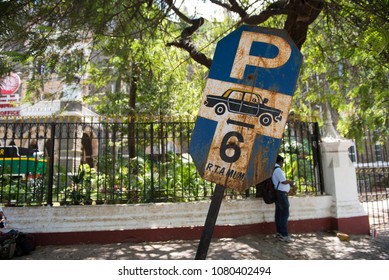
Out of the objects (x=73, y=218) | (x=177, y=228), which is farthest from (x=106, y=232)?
(x=177, y=228)

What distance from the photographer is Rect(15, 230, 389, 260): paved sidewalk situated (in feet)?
16.1

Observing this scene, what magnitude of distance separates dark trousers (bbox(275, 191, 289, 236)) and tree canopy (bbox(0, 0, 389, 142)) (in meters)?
2.18

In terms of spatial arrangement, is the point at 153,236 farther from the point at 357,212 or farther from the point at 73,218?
the point at 357,212

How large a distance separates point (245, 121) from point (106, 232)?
15.4 ft

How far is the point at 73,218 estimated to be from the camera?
5648mm

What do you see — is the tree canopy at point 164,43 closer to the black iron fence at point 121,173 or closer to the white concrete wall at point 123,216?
the black iron fence at point 121,173

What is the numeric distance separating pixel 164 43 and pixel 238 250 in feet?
16.6

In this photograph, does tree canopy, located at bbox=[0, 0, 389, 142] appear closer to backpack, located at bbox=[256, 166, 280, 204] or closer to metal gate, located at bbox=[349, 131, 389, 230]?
metal gate, located at bbox=[349, 131, 389, 230]

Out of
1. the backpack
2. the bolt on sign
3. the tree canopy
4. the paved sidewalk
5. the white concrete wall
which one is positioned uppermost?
the tree canopy

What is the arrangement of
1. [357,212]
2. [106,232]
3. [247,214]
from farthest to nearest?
[357,212] → [247,214] → [106,232]

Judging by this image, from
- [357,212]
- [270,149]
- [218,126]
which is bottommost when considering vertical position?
[357,212]

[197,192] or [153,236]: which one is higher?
[197,192]

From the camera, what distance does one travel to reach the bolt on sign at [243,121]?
170 cm

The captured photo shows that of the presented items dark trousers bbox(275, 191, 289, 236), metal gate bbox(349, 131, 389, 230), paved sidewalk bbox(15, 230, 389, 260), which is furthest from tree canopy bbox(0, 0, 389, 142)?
paved sidewalk bbox(15, 230, 389, 260)
